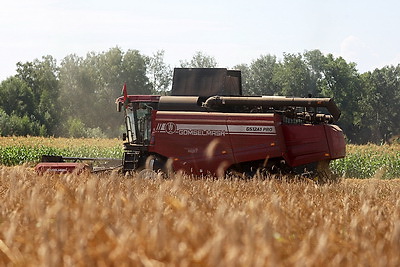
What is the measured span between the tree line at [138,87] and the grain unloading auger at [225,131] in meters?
56.4

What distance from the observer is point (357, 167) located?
31.7 metres

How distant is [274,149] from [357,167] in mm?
15936

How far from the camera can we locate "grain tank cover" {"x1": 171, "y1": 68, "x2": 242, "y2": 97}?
18344 millimetres

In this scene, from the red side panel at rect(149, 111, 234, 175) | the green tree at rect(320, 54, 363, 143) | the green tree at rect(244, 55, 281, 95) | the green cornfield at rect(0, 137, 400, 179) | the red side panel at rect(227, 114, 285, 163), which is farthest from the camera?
the green tree at rect(244, 55, 281, 95)

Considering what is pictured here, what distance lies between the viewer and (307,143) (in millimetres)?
16734

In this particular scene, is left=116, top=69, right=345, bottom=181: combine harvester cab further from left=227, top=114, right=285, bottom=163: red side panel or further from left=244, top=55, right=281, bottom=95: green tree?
left=244, top=55, right=281, bottom=95: green tree

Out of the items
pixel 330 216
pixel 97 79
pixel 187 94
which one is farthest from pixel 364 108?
pixel 330 216

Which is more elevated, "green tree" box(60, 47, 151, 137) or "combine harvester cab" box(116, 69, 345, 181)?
"green tree" box(60, 47, 151, 137)

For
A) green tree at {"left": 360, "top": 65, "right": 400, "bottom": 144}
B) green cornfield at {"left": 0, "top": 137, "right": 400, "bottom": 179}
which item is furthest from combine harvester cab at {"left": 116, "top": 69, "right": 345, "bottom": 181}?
green tree at {"left": 360, "top": 65, "right": 400, "bottom": 144}

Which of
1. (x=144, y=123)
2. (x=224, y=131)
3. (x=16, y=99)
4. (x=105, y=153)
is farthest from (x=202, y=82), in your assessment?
(x=16, y=99)

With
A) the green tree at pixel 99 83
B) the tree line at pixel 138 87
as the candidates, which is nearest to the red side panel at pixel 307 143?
the tree line at pixel 138 87

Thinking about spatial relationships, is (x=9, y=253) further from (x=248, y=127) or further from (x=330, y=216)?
(x=248, y=127)

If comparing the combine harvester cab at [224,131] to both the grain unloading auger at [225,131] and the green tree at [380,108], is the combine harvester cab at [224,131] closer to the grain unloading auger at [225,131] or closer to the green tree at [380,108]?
the grain unloading auger at [225,131]

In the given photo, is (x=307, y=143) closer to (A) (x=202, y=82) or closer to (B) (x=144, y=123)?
(A) (x=202, y=82)
